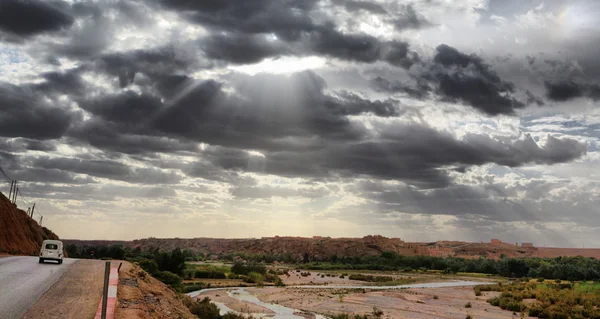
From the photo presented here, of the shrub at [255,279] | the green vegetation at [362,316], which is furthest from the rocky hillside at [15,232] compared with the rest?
the green vegetation at [362,316]

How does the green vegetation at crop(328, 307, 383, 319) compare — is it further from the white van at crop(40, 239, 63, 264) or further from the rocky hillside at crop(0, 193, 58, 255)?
the rocky hillside at crop(0, 193, 58, 255)

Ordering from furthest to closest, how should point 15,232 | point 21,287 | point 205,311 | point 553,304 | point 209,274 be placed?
point 209,274
point 15,232
point 553,304
point 205,311
point 21,287

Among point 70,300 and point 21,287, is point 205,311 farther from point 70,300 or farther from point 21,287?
point 70,300

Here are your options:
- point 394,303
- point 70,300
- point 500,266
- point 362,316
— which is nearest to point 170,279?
point 362,316

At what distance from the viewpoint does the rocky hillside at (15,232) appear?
59787mm

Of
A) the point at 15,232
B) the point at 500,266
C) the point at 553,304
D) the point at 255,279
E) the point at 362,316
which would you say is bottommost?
the point at 255,279

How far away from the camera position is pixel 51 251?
32219 mm

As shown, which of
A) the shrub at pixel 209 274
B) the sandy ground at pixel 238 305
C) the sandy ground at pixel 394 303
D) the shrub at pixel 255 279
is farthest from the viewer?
the shrub at pixel 209 274

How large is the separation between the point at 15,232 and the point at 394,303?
49618mm

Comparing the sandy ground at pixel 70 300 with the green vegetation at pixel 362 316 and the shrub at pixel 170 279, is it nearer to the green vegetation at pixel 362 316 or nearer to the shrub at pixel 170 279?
the green vegetation at pixel 362 316

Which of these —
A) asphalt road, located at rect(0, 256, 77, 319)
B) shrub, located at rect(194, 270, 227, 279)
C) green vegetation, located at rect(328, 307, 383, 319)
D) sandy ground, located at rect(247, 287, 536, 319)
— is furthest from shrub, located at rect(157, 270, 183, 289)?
shrub, located at rect(194, 270, 227, 279)

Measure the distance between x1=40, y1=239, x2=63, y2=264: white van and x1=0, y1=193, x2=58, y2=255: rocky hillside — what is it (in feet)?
84.4

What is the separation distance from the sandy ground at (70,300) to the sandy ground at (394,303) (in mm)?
24469

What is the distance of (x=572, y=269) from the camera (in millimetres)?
88750
